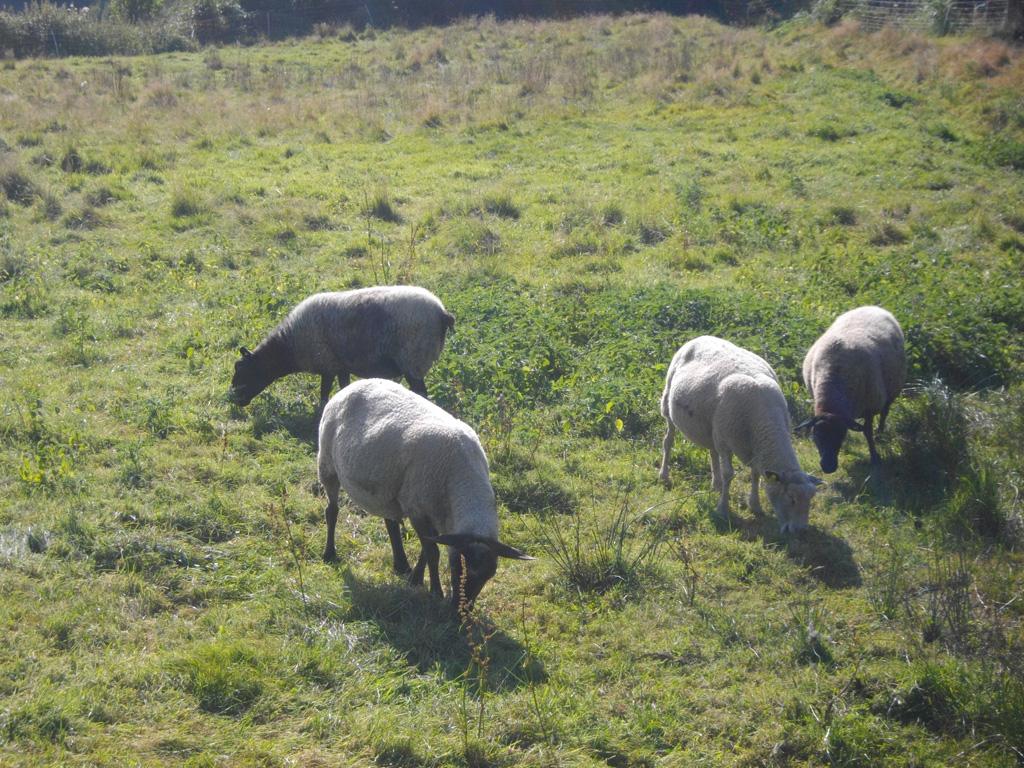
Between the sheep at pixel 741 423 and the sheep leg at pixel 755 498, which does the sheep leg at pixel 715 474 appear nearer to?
the sheep at pixel 741 423

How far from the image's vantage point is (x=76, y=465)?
7633 mm

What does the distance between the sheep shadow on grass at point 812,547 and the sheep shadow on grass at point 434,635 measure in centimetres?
239

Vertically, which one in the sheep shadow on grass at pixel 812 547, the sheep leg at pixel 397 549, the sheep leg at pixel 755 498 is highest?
the sheep leg at pixel 397 549

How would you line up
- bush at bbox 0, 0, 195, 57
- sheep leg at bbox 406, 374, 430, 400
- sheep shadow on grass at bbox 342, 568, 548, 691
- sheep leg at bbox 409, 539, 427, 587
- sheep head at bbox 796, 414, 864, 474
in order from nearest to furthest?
sheep shadow on grass at bbox 342, 568, 548, 691, sheep leg at bbox 409, 539, 427, 587, sheep head at bbox 796, 414, 864, 474, sheep leg at bbox 406, 374, 430, 400, bush at bbox 0, 0, 195, 57

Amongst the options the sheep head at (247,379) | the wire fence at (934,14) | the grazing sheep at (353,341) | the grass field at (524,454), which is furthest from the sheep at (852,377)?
the wire fence at (934,14)

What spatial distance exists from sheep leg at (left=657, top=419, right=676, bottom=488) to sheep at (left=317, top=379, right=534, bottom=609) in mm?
2459

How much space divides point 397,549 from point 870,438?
468 cm

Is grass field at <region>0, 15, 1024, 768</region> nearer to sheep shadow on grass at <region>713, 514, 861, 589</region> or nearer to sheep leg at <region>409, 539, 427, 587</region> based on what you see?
sheep shadow on grass at <region>713, 514, 861, 589</region>

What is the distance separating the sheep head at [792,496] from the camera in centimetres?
711

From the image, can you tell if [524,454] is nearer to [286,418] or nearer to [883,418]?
[286,418]

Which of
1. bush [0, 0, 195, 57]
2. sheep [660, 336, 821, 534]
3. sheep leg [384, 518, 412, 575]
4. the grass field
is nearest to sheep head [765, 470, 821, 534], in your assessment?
sheep [660, 336, 821, 534]

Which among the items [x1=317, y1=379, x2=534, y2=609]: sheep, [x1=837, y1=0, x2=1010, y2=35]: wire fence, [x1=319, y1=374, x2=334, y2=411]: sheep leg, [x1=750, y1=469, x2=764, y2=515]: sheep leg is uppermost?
[x1=837, y1=0, x2=1010, y2=35]: wire fence

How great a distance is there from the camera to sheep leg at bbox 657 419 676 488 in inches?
319

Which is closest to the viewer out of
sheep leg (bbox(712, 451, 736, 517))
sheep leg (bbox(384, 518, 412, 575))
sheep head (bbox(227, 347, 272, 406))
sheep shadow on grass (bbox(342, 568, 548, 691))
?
sheep shadow on grass (bbox(342, 568, 548, 691))
